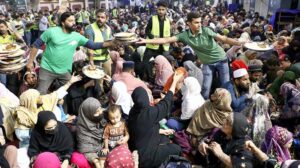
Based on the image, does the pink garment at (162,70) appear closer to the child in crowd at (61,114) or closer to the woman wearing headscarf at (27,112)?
the child in crowd at (61,114)

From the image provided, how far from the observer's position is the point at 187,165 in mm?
3303

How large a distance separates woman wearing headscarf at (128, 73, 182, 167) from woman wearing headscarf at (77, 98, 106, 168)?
43 centimetres

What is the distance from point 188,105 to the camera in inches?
174

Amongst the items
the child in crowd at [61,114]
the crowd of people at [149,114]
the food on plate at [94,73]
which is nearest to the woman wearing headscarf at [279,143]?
the crowd of people at [149,114]

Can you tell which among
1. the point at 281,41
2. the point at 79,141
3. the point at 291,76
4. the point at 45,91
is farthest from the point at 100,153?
the point at 281,41

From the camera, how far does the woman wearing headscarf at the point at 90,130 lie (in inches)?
149

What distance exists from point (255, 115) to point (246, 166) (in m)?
1.10

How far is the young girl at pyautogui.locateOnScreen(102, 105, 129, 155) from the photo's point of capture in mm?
3707

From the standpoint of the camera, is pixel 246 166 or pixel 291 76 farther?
pixel 291 76

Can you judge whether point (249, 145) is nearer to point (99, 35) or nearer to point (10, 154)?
point (10, 154)

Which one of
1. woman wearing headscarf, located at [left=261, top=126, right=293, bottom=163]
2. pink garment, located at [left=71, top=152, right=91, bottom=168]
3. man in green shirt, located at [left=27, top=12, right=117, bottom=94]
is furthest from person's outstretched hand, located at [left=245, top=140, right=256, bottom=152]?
man in green shirt, located at [left=27, top=12, right=117, bottom=94]

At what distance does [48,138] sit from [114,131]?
0.70m

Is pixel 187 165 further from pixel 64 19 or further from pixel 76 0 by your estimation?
pixel 76 0

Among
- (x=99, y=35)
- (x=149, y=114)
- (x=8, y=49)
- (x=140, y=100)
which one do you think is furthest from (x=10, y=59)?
(x=99, y=35)
